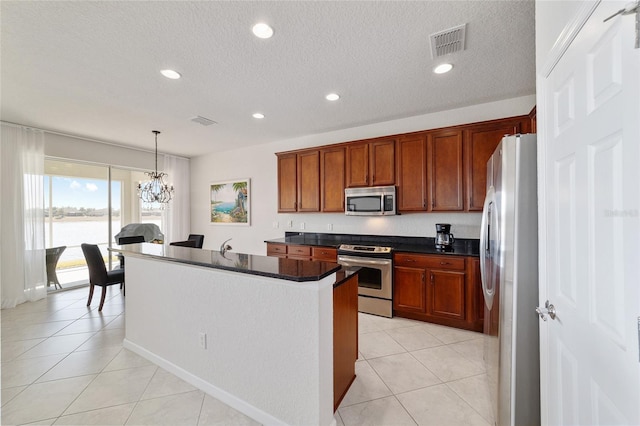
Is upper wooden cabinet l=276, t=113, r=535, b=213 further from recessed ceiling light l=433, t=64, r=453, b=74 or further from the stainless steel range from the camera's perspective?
recessed ceiling light l=433, t=64, r=453, b=74

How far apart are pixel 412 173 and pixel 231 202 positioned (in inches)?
151

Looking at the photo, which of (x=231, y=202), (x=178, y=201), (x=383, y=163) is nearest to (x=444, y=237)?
(x=383, y=163)

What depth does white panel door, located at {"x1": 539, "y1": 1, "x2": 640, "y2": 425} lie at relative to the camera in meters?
0.71

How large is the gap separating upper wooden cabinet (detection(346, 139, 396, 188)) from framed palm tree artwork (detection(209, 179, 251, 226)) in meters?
2.42

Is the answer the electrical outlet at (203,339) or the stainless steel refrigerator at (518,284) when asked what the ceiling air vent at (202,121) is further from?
the stainless steel refrigerator at (518,284)

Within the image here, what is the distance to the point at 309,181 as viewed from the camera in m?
4.27

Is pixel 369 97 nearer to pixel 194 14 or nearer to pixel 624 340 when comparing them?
pixel 194 14

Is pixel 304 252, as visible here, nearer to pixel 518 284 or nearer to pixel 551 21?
pixel 518 284

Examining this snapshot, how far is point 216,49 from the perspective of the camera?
2.11 meters

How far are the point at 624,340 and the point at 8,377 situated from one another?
3866 mm

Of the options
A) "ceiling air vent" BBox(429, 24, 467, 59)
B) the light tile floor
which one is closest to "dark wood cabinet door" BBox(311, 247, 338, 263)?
the light tile floor

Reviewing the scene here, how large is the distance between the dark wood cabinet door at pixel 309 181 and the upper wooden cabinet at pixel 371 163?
56cm

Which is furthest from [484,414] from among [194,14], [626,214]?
[194,14]

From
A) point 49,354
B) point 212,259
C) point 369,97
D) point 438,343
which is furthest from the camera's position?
point 369,97
